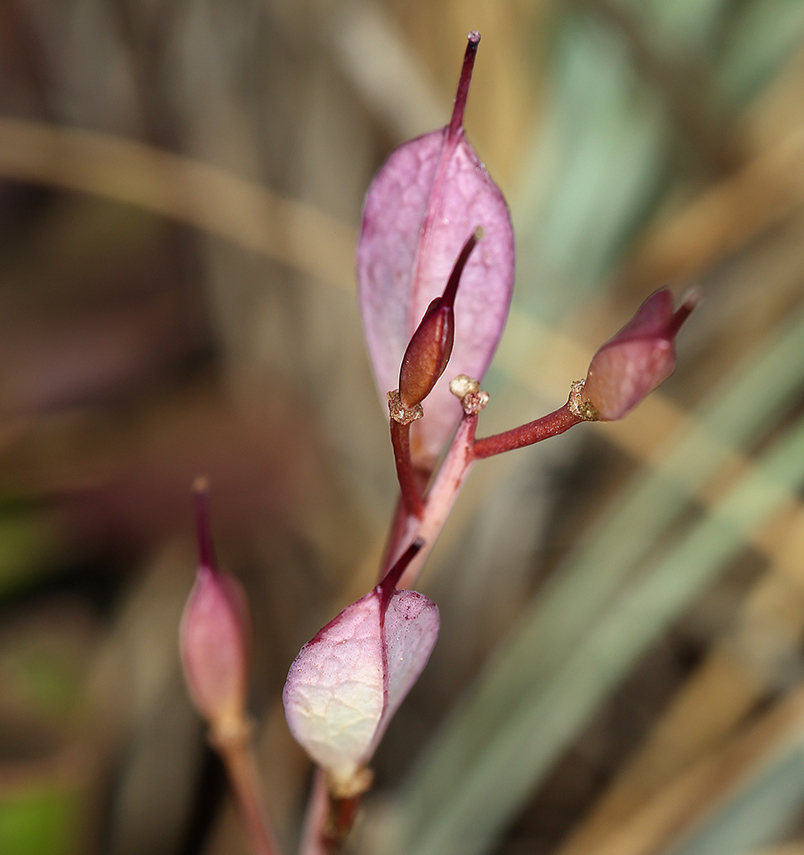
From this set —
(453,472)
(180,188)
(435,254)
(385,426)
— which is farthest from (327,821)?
(180,188)

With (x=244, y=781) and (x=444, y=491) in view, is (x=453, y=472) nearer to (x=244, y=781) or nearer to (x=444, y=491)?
(x=444, y=491)

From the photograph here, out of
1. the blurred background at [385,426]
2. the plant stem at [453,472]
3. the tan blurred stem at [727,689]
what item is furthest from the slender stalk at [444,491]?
the tan blurred stem at [727,689]

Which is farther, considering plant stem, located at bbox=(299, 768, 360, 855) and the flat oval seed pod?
plant stem, located at bbox=(299, 768, 360, 855)

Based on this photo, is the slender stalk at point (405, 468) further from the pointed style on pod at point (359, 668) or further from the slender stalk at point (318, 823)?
the slender stalk at point (318, 823)

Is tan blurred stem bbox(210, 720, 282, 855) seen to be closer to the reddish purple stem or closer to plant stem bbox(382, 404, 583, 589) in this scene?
plant stem bbox(382, 404, 583, 589)

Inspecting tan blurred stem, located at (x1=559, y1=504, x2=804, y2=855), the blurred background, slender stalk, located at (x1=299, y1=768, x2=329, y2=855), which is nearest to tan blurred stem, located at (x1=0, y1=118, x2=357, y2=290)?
the blurred background

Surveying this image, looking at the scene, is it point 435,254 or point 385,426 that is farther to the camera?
point 385,426
